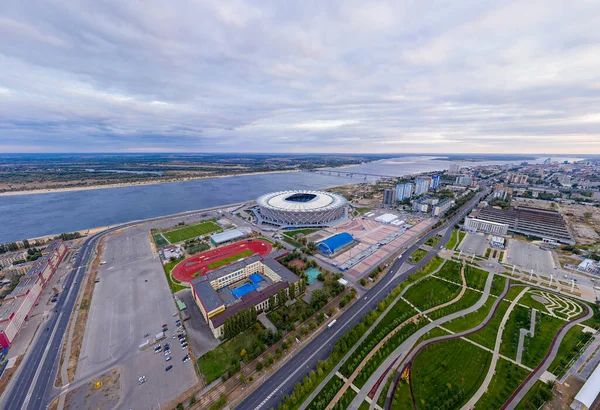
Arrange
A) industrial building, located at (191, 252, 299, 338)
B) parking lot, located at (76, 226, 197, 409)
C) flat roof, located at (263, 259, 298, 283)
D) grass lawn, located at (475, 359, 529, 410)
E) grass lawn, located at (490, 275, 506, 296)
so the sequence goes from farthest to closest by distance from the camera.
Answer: flat roof, located at (263, 259, 298, 283) → grass lawn, located at (490, 275, 506, 296) → industrial building, located at (191, 252, 299, 338) → parking lot, located at (76, 226, 197, 409) → grass lawn, located at (475, 359, 529, 410)

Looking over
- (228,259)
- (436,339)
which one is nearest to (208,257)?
(228,259)

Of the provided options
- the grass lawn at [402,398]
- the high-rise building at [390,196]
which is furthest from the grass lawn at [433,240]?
the grass lawn at [402,398]

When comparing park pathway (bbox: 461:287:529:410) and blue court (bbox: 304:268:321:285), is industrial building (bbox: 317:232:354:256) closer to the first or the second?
blue court (bbox: 304:268:321:285)

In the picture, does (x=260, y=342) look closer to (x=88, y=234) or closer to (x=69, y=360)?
(x=69, y=360)

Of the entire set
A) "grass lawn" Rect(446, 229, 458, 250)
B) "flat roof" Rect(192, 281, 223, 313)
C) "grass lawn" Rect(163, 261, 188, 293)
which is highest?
"flat roof" Rect(192, 281, 223, 313)

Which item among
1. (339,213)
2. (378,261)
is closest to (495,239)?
(378,261)

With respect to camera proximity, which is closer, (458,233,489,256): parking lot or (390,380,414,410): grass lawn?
(390,380,414,410): grass lawn

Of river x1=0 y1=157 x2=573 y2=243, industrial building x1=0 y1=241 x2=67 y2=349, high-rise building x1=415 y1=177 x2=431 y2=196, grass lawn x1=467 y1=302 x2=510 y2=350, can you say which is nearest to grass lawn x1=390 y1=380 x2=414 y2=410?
grass lawn x1=467 y1=302 x2=510 y2=350
